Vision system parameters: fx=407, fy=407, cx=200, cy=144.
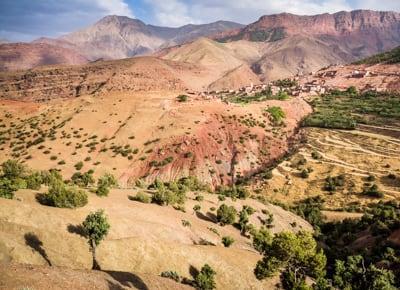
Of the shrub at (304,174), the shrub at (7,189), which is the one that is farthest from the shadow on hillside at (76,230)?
the shrub at (304,174)

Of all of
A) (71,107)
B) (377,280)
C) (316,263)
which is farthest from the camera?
(71,107)

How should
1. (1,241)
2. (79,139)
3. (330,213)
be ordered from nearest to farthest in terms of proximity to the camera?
(1,241)
(330,213)
(79,139)

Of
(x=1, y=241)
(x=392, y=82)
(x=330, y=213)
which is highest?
(x=392, y=82)

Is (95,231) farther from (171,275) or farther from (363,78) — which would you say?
(363,78)

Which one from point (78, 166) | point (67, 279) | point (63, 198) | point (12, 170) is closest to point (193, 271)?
point (67, 279)

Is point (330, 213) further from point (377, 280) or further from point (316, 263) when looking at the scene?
point (316, 263)

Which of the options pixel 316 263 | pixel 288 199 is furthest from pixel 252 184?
pixel 316 263
